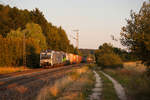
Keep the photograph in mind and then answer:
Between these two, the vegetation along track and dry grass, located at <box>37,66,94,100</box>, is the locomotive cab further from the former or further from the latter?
dry grass, located at <box>37,66,94,100</box>

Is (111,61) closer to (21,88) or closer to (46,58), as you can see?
(46,58)

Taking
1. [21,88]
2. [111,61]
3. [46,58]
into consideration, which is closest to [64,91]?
[21,88]

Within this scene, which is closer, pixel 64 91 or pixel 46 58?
pixel 64 91

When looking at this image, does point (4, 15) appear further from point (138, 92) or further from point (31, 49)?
point (31, 49)

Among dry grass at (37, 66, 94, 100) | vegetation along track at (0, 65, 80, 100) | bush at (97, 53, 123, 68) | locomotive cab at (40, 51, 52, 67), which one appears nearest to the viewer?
dry grass at (37, 66, 94, 100)

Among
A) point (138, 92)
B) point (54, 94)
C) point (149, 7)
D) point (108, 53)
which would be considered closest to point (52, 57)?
point (108, 53)

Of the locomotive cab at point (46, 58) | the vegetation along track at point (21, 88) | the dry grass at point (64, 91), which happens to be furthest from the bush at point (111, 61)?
the dry grass at point (64, 91)

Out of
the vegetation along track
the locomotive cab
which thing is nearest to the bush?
the locomotive cab

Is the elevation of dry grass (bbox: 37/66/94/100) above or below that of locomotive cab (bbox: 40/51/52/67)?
below

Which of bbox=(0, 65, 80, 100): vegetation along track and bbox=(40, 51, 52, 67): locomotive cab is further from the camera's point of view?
bbox=(40, 51, 52, 67): locomotive cab

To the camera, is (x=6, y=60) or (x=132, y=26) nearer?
(x=132, y=26)

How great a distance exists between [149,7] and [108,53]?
34969mm

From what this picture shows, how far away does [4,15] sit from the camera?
42.1 feet

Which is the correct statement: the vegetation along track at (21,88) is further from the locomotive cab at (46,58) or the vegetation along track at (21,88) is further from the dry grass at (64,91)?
the locomotive cab at (46,58)
